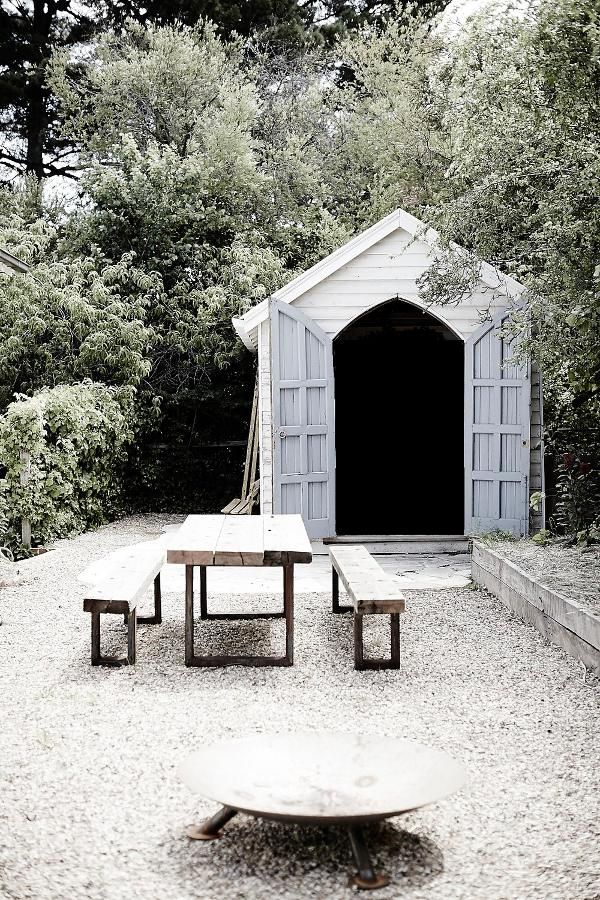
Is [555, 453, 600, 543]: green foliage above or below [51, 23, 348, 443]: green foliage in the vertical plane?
below

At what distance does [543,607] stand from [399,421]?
25.8 ft

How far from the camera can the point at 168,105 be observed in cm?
1836

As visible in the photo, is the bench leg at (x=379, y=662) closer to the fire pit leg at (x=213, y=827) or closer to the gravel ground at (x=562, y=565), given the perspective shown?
the gravel ground at (x=562, y=565)

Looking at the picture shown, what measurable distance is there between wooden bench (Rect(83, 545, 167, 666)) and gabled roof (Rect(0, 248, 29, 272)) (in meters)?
8.71

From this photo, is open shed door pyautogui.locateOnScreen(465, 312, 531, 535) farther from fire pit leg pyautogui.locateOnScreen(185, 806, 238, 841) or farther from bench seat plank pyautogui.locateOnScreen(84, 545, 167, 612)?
A: fire pit leg pyautogui.locateOnScreen(185, 806, 238, 841)

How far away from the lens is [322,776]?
309 cm

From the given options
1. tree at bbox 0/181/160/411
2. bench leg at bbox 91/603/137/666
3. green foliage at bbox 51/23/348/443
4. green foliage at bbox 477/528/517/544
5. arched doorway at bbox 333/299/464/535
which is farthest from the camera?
green foliage at bbox 51/23/348/443

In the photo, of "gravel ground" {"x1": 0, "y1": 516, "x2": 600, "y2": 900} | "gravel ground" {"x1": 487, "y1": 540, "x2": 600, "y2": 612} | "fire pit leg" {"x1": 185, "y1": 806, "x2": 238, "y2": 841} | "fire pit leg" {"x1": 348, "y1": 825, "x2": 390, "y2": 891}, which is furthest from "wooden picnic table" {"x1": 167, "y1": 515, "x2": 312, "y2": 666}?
"fire pit leg" {"x1": 348, "y1": 825, "x2": 390, "y2": 891}

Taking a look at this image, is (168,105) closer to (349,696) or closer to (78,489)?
(78,489)

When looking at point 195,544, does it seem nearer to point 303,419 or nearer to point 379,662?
point 379,662

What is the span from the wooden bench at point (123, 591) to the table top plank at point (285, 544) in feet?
2.57

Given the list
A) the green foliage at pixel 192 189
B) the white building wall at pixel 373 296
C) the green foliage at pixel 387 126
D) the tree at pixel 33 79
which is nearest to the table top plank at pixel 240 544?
the white building wall at pixel 373 296

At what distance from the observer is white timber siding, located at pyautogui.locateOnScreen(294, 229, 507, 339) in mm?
9773

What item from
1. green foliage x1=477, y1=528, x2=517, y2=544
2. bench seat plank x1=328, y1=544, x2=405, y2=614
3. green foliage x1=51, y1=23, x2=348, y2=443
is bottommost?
green foliage x1=477, y1=528, x2=517, y2=544
